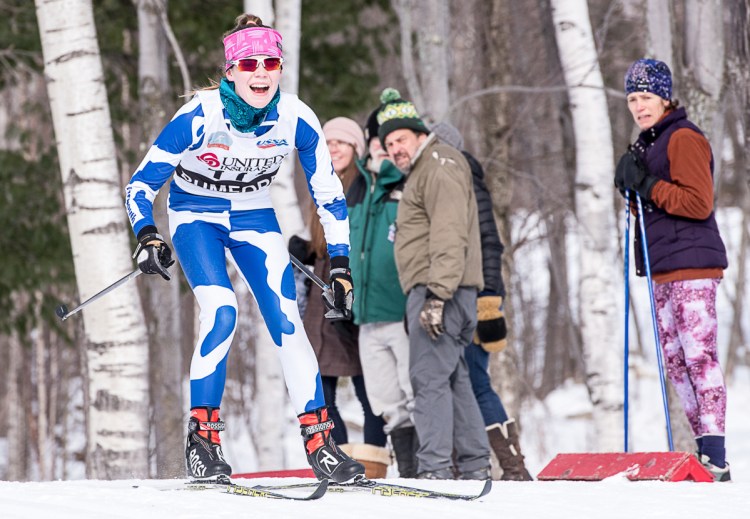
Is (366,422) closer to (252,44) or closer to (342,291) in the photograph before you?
(342,291)

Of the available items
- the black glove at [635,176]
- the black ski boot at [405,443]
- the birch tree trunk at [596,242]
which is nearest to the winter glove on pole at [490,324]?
the black ski boot at [405,443]

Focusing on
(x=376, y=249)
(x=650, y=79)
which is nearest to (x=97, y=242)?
(x=376, y=249)

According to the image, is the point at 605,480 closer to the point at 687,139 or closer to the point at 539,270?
the point at 687,139

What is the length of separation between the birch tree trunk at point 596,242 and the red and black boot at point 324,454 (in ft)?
12.6

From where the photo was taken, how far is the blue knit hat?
5449 mm

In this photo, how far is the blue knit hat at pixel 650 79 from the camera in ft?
17.9

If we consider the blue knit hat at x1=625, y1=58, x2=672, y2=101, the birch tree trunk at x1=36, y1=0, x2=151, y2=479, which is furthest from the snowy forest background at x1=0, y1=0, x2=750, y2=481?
the blue knit hat at x1=625, y1=58, x2=672, y2=101

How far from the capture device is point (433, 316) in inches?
207

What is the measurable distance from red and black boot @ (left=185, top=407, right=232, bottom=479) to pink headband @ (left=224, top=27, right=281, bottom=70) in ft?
4.79

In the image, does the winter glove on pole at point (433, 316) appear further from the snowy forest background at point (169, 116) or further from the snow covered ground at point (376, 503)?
the snowy forest background at point (169, 116)

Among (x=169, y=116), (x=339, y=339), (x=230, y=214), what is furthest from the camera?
(x=169, y=116)

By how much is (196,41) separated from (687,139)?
562cm

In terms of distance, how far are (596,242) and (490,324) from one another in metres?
2.08

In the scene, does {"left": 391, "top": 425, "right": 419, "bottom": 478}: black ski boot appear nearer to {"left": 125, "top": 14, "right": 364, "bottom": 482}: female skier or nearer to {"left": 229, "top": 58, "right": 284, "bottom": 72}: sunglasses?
{"left": 125, "top": 14, "right": 364, "bottom": 482}: female skier
